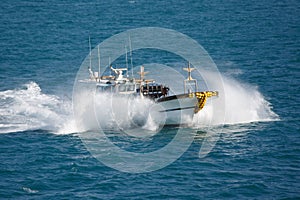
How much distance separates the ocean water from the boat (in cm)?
226

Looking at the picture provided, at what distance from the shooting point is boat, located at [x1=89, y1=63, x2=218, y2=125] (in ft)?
320

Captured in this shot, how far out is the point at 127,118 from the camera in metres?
100

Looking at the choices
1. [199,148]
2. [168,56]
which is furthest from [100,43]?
[199,148]

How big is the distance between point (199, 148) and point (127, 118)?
14.0 metres

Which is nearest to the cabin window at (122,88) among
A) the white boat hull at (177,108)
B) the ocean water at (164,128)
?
the white boat hull at (177,108)

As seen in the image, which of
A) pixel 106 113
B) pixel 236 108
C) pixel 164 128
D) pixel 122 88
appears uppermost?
pixel 122 88

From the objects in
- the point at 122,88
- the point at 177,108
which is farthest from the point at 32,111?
the point at 177,108

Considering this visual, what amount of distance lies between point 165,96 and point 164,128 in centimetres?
505

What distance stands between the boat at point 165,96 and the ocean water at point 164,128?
7.43ft

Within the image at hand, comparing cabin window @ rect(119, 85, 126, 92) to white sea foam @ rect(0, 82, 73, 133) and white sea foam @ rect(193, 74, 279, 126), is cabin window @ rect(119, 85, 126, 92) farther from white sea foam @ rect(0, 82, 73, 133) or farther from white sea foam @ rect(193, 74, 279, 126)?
white sea foam @ rect(193, 74, 279, 126)

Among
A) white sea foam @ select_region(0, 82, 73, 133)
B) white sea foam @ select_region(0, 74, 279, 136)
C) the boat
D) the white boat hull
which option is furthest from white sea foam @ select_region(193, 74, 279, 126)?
white sea foam @ select_region(0, 82, 73, 133)

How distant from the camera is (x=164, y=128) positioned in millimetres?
99312

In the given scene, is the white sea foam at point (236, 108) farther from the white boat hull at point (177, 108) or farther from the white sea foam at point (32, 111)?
the white sea foam at point (32, 111)

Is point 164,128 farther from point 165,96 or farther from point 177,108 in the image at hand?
point 165,96
